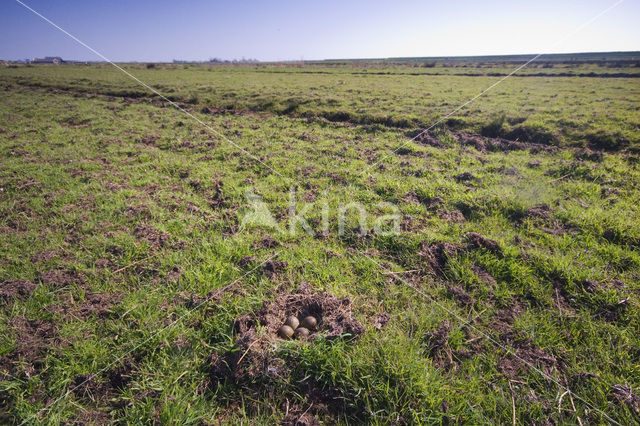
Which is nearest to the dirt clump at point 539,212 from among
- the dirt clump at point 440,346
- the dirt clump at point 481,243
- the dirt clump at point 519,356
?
the dirt clump at point 481,243

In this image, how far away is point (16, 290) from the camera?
3664mm

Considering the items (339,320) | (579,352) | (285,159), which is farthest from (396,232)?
(285,159)

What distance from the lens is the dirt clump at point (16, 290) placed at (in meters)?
3.58

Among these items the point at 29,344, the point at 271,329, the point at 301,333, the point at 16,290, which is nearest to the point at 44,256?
the point at 16,290

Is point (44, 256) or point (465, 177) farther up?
point (465, 177)

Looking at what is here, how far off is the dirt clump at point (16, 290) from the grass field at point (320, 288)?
1.3 inches

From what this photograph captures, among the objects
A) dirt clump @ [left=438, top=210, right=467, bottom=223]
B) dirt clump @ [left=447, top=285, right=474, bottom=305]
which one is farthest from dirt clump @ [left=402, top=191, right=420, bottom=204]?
dirt clump @ [left=447, top=285, right=474, bottom=305]

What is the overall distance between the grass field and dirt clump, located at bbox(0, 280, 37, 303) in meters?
0.03

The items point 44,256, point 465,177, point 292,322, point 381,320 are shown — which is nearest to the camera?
point 292,322

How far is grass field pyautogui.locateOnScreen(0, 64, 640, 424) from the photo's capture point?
2.60m

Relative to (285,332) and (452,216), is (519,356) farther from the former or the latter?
(452,216)

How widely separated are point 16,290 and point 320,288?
3871 mm

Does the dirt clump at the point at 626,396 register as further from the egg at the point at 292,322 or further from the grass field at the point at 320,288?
the egg at the point at 292,322

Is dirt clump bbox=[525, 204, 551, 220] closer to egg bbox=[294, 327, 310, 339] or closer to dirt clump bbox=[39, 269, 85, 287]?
egg bbox=[294, 327, 310, 339]
